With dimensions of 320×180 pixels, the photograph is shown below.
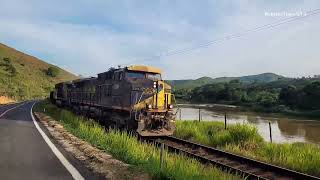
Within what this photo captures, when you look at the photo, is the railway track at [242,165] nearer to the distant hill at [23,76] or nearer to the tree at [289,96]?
the tree at [289,96]

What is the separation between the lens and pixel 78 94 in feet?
107

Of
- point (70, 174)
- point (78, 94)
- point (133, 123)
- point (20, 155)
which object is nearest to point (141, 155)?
point (70, 174)

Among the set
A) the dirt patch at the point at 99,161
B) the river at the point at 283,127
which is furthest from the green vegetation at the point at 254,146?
the dirt patch at the point at 99,161

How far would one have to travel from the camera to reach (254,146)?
1820cm

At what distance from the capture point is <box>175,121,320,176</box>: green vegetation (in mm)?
14023

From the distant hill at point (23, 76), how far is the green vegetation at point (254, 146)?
227 ft

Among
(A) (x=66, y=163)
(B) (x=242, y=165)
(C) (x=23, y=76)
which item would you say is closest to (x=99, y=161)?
(A) (x=66, y=163)

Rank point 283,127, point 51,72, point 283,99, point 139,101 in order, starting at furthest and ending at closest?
point 51,72
point 283,99
point 283,127
point 139,101

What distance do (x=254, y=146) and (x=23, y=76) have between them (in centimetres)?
11930

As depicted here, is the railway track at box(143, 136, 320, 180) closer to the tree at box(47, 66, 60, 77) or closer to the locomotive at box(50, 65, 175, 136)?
the locomotive at box(50, 65, 175, 136)

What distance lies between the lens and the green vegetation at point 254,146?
46.0 feet

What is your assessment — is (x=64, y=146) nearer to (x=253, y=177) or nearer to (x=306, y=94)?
(x=253, y=177)

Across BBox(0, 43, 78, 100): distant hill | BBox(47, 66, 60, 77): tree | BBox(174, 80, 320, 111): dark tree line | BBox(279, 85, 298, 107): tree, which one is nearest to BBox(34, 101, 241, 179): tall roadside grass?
BBox(174, 80, 320, 111): dark tree line

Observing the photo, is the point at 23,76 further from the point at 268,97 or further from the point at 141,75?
the point at 141,75
